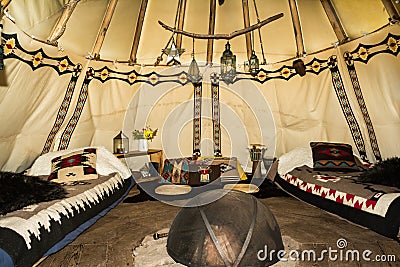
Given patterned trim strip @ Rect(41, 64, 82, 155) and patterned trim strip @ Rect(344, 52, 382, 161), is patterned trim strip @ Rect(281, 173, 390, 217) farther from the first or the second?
patterned trim strip @ Rect(41, 64, 82, 155)

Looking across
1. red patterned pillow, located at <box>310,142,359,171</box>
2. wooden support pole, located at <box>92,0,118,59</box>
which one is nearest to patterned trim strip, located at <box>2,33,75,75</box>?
wooden support pole, located at <box>92,0,118,59</box>

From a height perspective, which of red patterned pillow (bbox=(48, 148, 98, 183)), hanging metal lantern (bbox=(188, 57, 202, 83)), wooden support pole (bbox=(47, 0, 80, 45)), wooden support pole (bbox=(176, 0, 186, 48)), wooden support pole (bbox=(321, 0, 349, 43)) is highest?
wooden support pole (bbox=(176, 0, 186, 48))

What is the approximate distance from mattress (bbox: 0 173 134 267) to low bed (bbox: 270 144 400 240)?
6.12 ft

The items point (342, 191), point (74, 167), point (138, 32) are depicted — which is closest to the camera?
point (342, 191)

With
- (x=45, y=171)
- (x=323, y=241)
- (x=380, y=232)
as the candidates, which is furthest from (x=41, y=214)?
(x=380, y=232)

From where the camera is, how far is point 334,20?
10.9 ft

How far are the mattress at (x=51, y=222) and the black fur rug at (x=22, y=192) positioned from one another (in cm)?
7

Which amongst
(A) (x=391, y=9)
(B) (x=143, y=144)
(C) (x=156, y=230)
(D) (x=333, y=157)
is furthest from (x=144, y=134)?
(A) (x=391, y=9)

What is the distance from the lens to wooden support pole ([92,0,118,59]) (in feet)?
10.4

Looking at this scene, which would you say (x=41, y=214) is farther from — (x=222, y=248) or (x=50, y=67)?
(x=50, y=67)

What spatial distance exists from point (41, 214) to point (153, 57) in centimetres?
271

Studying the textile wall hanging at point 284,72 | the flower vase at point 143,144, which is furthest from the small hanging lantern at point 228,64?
the flower vase at point 143,144

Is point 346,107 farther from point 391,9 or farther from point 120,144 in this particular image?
point 120,144

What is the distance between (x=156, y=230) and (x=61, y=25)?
182cm
